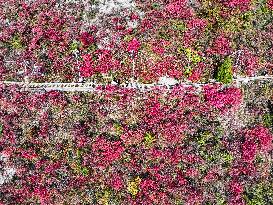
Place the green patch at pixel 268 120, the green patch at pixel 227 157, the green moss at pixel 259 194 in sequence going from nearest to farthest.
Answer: the green moss at pixel 259 194, the green patch at pixel 227 157, the green patch at pixel 268 120

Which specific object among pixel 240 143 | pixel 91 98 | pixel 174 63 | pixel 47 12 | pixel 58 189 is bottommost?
pixel 58 189

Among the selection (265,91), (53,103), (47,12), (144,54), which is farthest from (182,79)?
(47,12)

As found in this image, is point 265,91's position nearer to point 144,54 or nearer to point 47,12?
point 144,54

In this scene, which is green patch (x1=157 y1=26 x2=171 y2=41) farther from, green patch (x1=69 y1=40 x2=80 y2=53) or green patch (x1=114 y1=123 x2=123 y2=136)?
green patch (x1=114 y1=123 x2=123 y2=136)

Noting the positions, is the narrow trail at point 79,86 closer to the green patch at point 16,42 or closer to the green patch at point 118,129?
the green patch at point 16,42

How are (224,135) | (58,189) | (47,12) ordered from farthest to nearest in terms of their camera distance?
(47,12), (224,135), (58,189)

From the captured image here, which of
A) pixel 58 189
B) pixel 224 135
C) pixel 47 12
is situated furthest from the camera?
pixel 47 12

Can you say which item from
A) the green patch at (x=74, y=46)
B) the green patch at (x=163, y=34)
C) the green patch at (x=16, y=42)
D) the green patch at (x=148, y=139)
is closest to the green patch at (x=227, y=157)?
the green patch at (x=148, y=139)

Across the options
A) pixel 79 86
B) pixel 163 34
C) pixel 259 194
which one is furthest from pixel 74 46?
pixel 259 194
